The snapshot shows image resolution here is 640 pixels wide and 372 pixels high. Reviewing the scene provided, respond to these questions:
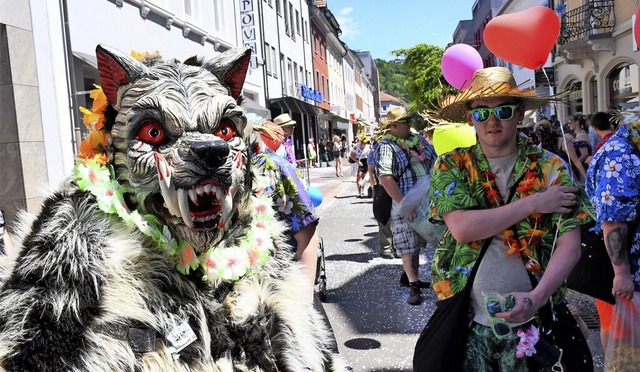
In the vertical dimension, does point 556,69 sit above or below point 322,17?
below

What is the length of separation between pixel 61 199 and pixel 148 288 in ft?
1.09

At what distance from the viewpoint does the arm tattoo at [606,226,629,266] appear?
276cm

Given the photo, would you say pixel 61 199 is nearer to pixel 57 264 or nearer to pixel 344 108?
pixel 57 264

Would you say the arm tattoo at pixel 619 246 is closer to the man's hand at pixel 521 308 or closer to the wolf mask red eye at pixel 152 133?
the man's hand at pixel 521 308

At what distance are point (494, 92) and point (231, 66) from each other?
1245 millimetres

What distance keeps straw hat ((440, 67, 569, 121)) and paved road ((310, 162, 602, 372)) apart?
2.18 meters

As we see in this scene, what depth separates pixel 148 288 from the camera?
136 cm

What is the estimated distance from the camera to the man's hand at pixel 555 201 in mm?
2076

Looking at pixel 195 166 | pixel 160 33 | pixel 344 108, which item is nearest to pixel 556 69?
pixel 160 33

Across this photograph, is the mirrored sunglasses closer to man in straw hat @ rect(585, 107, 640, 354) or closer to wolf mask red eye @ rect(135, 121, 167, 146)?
man in straw hat @ rect(585, 107, 640, 354)

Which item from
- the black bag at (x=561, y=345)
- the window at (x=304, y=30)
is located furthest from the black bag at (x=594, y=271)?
the window at (x=304, y=30)

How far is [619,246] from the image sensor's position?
2762mm

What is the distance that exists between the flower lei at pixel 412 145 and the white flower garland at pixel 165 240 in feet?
13.2

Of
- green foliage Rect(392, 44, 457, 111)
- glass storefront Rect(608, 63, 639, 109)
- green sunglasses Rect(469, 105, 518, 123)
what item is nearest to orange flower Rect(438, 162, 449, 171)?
green sunglasses Rect(469, 105, 518, 123)
